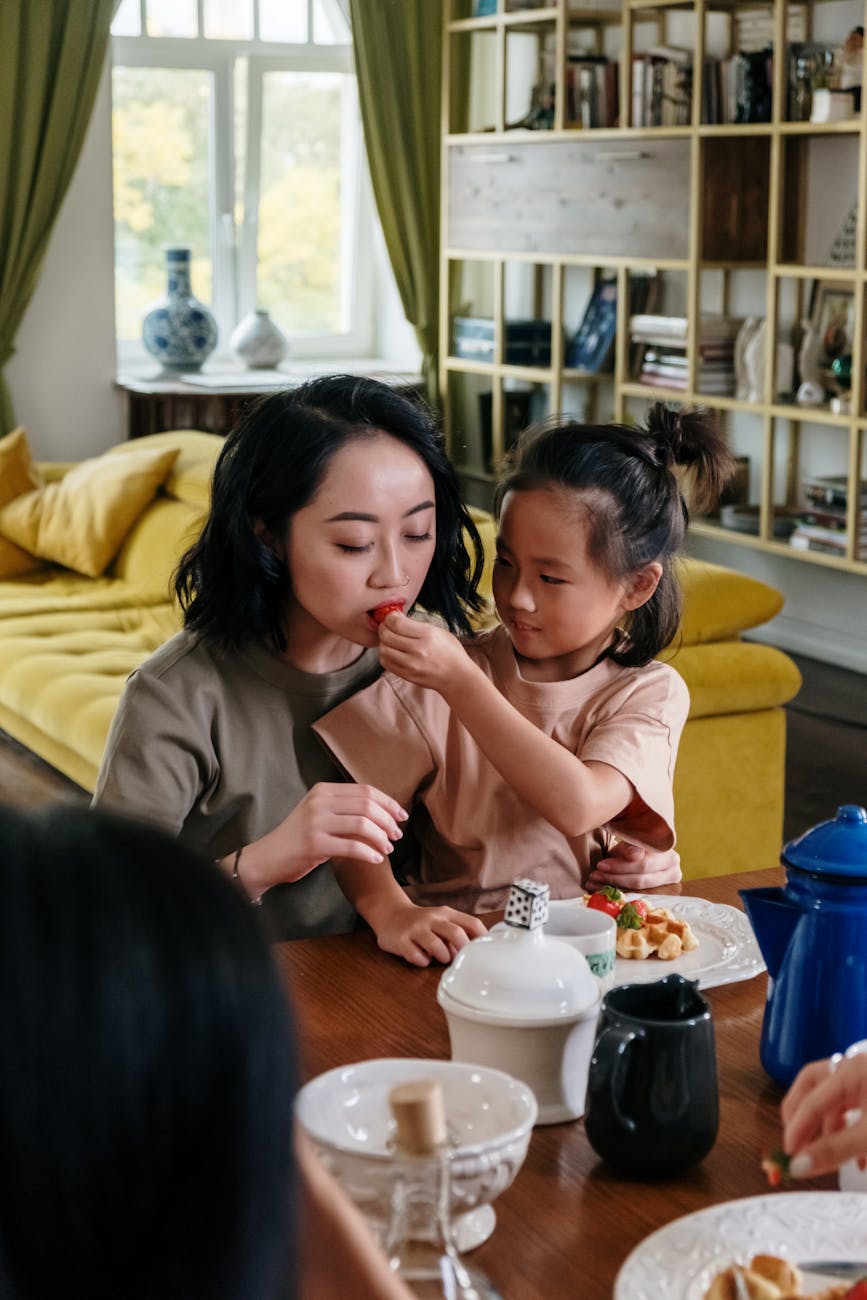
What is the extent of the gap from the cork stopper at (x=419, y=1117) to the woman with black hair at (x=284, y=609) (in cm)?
75

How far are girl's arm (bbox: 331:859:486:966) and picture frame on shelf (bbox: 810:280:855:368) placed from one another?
13.7ft

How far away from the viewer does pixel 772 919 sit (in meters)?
1.13

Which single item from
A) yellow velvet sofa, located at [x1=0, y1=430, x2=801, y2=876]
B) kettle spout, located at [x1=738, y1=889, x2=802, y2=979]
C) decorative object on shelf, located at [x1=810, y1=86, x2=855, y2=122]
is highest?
decorative object on shelf, located at [x1=810, y1=86, x2=855, y2=122]

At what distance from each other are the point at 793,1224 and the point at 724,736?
240cm

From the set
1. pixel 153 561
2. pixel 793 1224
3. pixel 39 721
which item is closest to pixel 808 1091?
pixel 793 1224

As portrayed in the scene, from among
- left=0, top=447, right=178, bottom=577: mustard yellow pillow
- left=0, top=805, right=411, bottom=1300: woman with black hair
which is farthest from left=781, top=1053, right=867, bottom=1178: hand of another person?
left=0, top=447, right=178, bottom=577: mustard yellow pillow

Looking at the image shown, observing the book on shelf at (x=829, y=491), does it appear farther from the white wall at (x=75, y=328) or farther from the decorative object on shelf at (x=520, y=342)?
the white wall at (x=75, y=328)

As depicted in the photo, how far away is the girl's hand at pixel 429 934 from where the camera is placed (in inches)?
52.6

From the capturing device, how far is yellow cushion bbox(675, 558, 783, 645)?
340 cm

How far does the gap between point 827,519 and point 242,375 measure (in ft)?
8.92

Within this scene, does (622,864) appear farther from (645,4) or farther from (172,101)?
(172,101)

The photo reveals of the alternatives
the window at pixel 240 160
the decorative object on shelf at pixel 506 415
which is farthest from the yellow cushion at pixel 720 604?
the window at pixel 240 160

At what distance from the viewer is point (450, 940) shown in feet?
4.40

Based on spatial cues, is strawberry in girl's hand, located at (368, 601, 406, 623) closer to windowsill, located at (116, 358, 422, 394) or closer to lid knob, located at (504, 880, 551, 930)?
lid knob, located at (504, 880, 551, 930)
